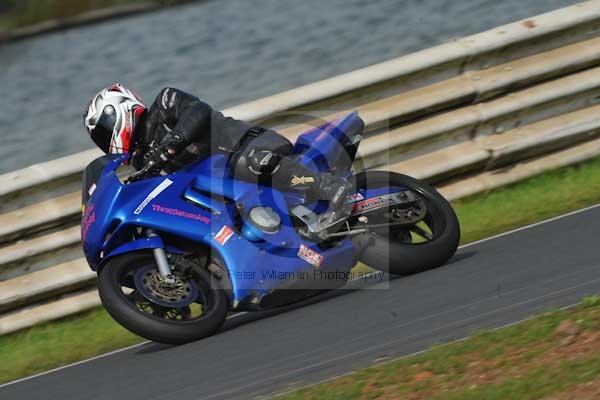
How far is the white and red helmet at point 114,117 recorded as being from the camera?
6.11m

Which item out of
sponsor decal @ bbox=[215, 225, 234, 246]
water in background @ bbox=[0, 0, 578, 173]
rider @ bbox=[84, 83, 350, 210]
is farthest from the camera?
water in background @ bbox=[0, 0, 578, 173]

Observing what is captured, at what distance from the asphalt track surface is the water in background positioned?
2.10 metres

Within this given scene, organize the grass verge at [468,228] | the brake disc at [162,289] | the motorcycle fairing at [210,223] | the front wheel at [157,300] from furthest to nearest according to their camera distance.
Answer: the grass verge at [468,228], the motorcycle fairing at [210,223], the brake disc at [162,289], the front wheel at [157,300]

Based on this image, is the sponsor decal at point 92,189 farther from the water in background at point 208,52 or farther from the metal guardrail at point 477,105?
the metal guardrail at point 477,105

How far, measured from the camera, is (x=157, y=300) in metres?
5.72

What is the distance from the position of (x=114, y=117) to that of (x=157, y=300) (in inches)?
44.3

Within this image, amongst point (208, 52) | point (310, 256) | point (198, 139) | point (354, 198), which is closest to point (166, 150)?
point (198, 139)

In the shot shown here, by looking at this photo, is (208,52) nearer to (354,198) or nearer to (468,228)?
(354,198)

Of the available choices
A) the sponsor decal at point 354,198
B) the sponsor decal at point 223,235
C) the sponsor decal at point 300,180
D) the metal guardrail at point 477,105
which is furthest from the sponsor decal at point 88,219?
the metal guardrail at point 477,105

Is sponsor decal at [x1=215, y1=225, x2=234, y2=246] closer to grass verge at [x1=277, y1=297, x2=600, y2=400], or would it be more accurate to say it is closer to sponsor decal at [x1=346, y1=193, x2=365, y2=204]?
sponsor decal at [x1=346, y1=193, x2=365, y2=204]

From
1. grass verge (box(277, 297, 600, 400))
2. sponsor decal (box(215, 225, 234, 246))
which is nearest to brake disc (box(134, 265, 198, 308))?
sponsor decal (box(215, 225, 234, 246))

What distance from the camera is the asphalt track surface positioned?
503 cm

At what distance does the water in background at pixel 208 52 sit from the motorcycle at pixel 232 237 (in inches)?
55.3

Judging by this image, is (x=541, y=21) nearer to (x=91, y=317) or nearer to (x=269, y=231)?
(x=269, y=231)
